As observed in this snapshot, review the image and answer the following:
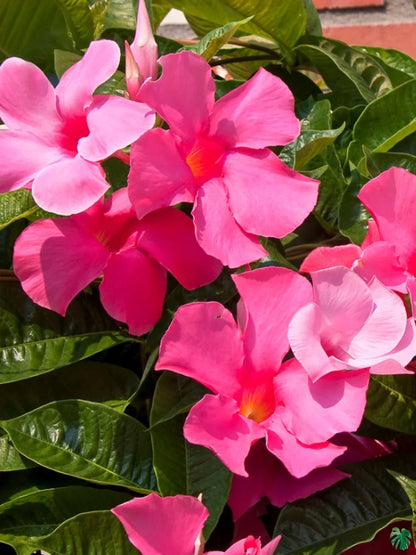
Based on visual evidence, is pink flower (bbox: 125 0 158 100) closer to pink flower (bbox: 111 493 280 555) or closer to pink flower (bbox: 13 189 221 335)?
pink flower (bbox: 13 189 221 335)

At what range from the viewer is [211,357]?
450 millimetres

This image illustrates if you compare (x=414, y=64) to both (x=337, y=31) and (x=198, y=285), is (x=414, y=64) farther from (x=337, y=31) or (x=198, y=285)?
(x=337, y=31)

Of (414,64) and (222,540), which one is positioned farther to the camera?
(414,64)

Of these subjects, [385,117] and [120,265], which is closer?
[120,265]

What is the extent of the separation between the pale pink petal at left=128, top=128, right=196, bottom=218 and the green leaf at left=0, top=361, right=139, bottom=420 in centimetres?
12

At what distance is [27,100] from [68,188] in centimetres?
7

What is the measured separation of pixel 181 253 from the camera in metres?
0.48

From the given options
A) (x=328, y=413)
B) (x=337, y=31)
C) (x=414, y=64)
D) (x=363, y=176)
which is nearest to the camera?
(x=328, y=413)

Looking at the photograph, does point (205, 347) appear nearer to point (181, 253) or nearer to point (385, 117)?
point (181, 253)

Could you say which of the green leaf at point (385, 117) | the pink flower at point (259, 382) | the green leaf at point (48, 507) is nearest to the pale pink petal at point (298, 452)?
the pink flower at point (259, 382)

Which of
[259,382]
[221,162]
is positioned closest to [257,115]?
[221,162]

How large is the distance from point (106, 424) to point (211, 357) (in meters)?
0.09

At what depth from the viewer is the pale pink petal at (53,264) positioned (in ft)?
1.58

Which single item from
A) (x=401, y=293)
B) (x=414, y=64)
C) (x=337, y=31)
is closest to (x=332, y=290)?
(x=401, y=293)
